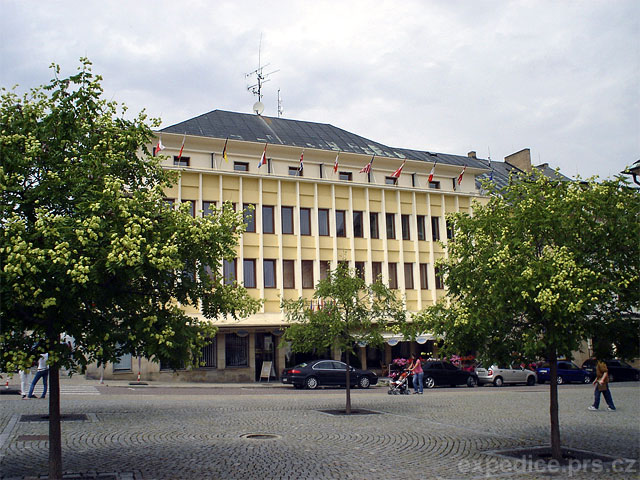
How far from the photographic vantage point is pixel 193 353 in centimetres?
972

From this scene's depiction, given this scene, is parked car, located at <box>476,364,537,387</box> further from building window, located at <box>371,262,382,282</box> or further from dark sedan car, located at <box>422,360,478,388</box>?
building window, located at <box>371,262,382,282</box>

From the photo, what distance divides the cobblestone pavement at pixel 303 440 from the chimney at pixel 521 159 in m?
39.5

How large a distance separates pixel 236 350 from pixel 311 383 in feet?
28.2

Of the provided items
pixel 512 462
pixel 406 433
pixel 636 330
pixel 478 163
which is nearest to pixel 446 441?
pixel 406 433

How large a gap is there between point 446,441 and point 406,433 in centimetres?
141

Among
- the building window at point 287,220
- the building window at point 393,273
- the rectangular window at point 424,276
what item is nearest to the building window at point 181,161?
the building window at point 287,220

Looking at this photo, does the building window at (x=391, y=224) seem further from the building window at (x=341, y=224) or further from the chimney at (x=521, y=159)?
the chimney at (x=521, y=159)

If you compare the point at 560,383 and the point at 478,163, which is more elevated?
the point at 478,163

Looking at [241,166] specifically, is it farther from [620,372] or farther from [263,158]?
[620,372]

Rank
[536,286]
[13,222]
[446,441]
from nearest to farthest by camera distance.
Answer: [13,222], [536,286], [446,441]

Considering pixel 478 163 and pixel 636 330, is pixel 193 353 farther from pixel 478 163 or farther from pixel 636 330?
pixel 478 163

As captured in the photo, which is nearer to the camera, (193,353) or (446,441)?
(193,353)

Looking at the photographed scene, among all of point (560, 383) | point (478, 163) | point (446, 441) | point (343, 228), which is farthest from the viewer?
point (478, 163)

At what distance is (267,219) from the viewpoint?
40312mm
